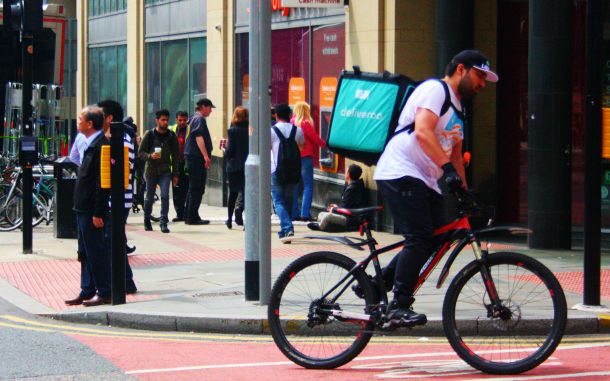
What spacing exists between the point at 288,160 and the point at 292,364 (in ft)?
26.0

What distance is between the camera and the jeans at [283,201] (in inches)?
616

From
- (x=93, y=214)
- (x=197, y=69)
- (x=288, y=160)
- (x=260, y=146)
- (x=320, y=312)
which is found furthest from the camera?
(x=197, y=69)

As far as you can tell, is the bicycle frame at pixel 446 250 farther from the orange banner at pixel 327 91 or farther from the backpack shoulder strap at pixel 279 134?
the orange banner at pixel 327 91

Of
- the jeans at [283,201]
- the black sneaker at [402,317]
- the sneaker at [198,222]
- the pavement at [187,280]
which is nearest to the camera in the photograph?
the black sneaker at [402,317]

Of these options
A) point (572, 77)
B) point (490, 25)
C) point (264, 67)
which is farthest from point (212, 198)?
point (264, 67)

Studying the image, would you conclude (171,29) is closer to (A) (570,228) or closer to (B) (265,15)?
(A) (570,228)

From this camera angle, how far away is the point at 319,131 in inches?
733

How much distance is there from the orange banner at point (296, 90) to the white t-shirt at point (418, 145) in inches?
457

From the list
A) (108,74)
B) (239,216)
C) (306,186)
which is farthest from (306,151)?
(108,74)

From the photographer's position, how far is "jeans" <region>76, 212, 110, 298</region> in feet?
36.0

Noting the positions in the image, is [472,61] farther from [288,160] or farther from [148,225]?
[148,225]

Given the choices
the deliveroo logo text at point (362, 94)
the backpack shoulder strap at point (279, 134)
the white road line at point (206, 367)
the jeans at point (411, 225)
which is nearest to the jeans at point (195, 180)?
the backpack shoulder strap at point (279, 134)

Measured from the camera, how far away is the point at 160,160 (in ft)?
57.4

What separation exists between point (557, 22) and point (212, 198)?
1164 centimetres
